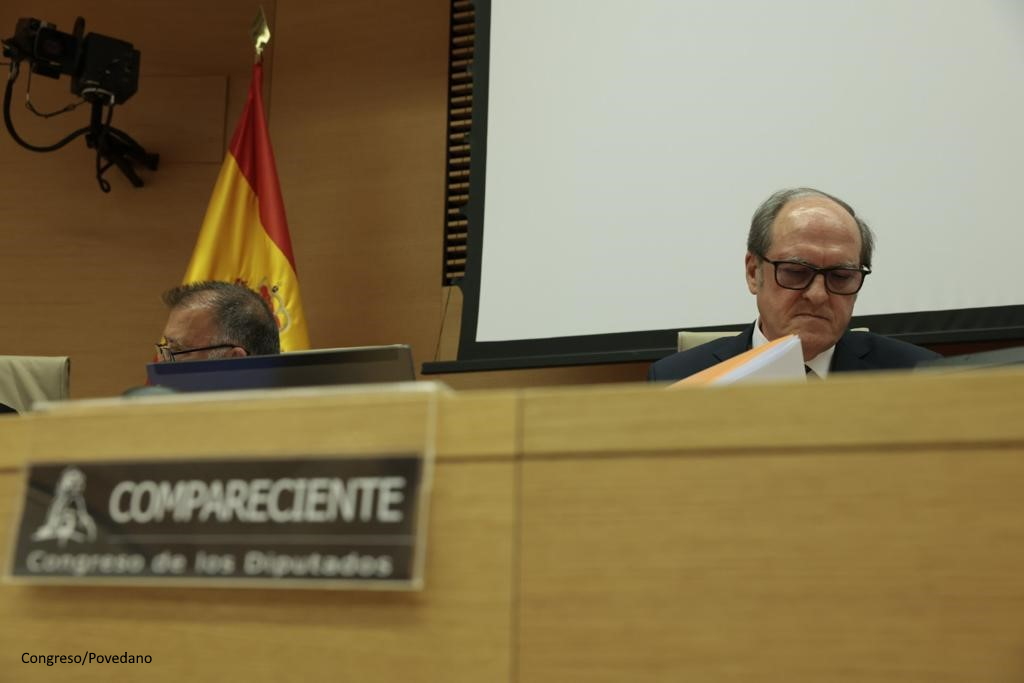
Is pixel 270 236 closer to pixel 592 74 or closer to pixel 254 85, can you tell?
pixel 254 85

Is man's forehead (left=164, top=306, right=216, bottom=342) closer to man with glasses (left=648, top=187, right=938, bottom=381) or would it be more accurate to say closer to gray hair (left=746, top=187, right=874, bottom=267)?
man with glasses (left=648, top=187, right=938, bottom=381)

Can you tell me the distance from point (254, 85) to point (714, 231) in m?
1.80

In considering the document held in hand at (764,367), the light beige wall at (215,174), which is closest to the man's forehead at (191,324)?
the light beige wall at (215,174)

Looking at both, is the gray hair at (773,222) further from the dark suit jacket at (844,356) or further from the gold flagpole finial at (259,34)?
the gold flagpole finial at (259,34)

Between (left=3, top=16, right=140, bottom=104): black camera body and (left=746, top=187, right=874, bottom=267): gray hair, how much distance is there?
Result: 7.78 feet

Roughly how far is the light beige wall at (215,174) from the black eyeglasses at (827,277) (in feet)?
5.65

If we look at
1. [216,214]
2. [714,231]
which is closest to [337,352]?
[714,231]

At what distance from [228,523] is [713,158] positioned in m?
2.61

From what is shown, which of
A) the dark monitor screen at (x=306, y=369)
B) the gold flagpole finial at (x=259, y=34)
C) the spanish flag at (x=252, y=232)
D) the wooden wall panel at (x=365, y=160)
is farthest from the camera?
the wooden wall panel at (x=365, y=160)

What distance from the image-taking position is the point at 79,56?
3.78 metres

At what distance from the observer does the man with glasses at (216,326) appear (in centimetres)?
241

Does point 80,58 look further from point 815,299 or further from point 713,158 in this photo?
point 815,299

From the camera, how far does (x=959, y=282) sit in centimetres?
291

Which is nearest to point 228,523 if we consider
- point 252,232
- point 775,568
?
point 775,568
